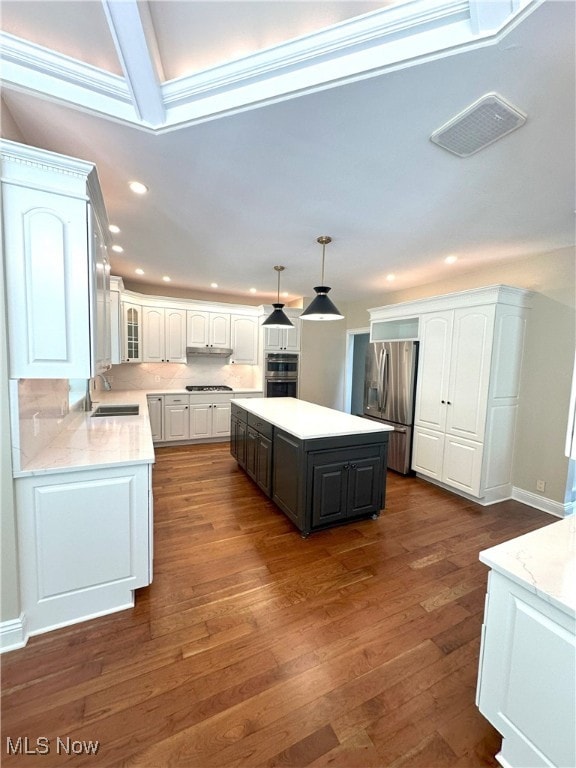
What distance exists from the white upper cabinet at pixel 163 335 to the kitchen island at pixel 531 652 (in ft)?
16.4

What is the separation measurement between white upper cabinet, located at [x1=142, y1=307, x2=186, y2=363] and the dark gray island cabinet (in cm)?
270

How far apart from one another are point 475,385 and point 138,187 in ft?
11.9

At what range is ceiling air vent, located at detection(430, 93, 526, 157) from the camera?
142 centimetres

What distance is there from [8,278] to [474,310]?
3866mm

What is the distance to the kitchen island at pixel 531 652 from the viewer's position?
0.94 metres

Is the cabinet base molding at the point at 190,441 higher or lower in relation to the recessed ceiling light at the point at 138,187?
lower

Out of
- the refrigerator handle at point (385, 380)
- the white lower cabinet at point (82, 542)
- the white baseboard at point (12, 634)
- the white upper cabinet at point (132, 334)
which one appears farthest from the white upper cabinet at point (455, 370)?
the white upper cabinet at point (132, 334)

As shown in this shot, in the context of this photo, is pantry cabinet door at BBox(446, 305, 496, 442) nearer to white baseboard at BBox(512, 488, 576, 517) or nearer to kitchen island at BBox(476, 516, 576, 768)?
white baseboard at BBox(512, 488, 576, 517)

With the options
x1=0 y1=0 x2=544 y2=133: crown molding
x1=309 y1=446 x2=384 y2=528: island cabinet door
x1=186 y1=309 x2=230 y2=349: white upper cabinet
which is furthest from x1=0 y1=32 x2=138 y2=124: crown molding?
x1=186 y1=309 x2=230 y2=349: white upper cabinet

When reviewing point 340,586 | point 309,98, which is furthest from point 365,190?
point 340,586

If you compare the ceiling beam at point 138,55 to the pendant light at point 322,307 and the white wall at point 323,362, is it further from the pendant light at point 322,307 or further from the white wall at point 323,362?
the white wall at point 323,362

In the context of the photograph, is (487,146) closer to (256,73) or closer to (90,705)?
(256,73)

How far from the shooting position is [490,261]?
11.5ft

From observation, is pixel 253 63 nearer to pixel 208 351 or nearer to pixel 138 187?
pixel 138 187
